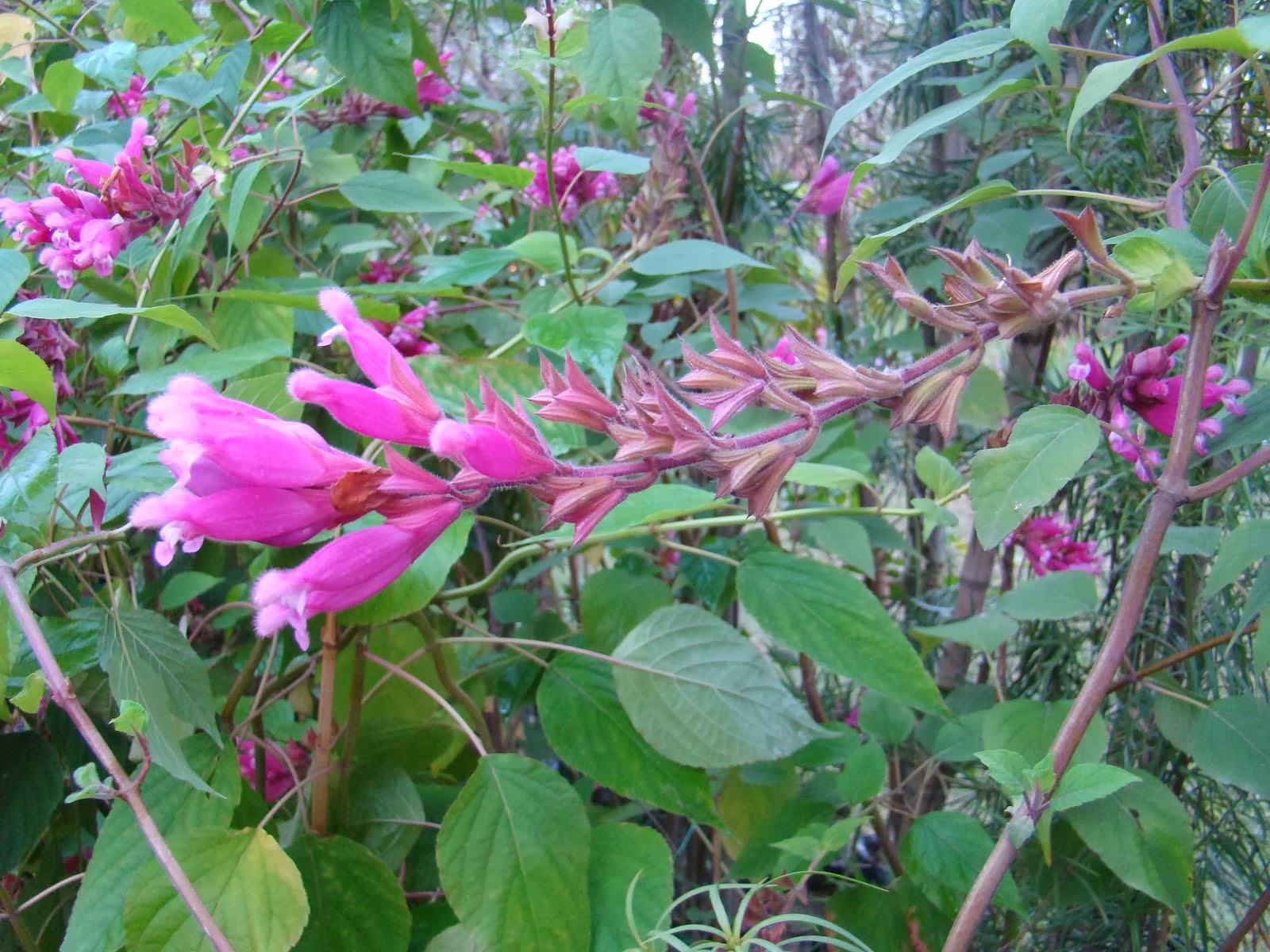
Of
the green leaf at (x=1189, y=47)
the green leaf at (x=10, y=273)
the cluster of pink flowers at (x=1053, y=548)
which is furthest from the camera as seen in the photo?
the cluster of pink flowers at (x=1053, y=548)

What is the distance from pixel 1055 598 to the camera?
703mm

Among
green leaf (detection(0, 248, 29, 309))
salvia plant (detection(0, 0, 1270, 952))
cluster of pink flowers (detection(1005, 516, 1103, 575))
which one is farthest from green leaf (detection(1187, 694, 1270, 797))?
green leaf (detection(0, 248, 29, 309))

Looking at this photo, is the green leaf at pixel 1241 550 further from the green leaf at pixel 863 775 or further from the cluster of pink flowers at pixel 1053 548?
the cluster of pink flowers at pixel 1053 548

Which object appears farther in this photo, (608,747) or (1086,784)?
(608,747)

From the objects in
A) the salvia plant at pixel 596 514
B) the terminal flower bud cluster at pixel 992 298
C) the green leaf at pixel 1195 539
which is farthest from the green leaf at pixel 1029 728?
the terminal flower bud cluster at pixel 992 298

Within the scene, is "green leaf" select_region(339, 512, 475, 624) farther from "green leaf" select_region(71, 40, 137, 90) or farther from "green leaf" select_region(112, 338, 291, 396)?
"green leaf" select_region(71, 40, 137, 90)

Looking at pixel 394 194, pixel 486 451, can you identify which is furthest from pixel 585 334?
pixel 486 451

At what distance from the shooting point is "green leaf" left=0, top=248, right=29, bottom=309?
50 centimetres

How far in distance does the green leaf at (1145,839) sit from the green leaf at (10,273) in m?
0.74

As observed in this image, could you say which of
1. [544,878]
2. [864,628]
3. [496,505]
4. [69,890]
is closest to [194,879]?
[544,878]

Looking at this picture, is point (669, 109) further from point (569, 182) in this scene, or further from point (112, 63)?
point (112, 63)

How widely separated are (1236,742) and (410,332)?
775 millimetres

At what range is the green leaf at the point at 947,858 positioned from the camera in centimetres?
64

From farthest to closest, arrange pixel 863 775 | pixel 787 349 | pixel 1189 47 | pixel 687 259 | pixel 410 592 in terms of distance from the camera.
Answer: pixel 787 349 → pixel 687 259 → pixel 863 775 → pixel 410 592 → pixel 1189 47
